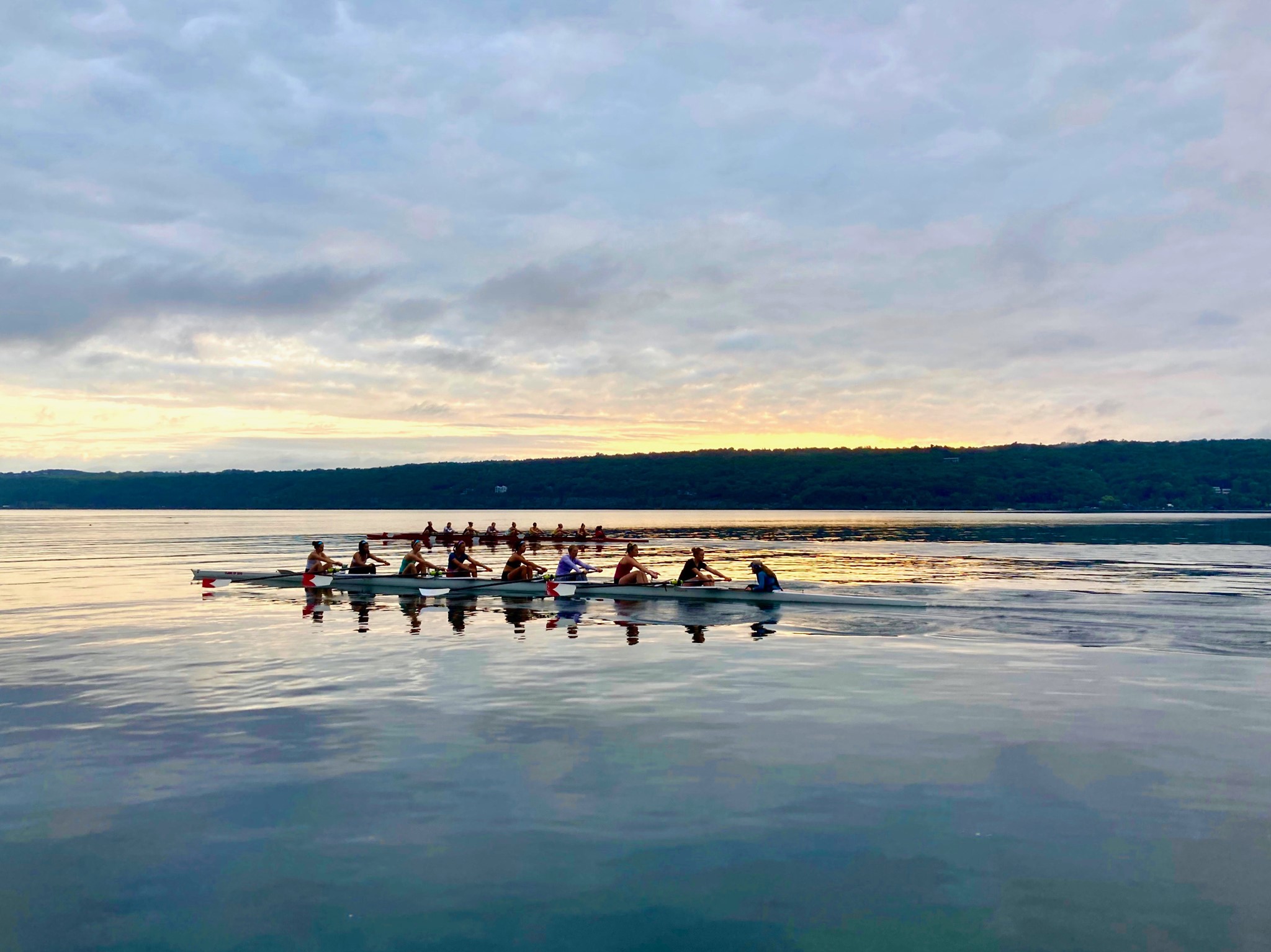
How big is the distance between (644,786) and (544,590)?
22.1 m

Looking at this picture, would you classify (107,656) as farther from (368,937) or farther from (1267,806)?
(1267,806)

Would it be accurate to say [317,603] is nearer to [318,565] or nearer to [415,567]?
[318,565]

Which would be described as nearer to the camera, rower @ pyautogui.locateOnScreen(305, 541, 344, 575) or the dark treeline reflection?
rower @ pyautogui.locateOnScreen(305, 541, 344, 575)

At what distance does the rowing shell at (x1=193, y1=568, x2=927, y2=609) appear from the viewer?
95.2 feet

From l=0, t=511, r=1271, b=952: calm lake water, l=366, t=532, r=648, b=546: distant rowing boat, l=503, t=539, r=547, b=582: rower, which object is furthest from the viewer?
l=366, t=532, r=648, b=546: distant rowing boat

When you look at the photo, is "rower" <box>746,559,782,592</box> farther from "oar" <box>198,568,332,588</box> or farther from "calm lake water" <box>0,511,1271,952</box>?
"oar" <box>198,568,332,588</box>

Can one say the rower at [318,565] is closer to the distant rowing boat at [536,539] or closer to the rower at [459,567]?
the rower at [459,567]

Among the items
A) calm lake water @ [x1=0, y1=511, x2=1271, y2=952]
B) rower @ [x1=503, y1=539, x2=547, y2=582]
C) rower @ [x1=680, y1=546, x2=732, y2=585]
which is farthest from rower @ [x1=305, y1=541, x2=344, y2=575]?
rower @ [x1=680, y1=546, x2=732, y2=585]

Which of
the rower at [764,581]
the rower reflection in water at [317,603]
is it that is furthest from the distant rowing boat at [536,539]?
the rower at [764,581]

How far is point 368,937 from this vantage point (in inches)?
301

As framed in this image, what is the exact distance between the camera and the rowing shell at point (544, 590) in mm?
29016

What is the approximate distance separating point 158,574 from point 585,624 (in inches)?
1240

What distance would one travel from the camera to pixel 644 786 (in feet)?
37.2

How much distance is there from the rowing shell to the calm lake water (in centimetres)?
301
